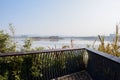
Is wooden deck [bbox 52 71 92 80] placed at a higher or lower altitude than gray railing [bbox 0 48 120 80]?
lower

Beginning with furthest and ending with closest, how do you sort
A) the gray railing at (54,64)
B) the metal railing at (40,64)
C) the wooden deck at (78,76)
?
the wooden deck at (78,76)
the metal railing at (40,64)
the gray railing at (54,64)

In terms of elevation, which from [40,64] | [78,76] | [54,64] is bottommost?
[78,76]

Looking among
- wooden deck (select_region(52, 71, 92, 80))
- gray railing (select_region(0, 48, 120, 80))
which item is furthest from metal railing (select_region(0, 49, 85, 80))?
wooden deck (select_region(52, 71, 92, 80))

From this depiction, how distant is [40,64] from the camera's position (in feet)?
19.2

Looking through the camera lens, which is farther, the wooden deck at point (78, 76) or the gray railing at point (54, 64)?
the wooden deck at point (78, 76)

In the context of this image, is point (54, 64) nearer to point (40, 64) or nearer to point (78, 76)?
point (40, 64)

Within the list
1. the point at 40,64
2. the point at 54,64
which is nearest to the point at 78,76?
the point at 54,64

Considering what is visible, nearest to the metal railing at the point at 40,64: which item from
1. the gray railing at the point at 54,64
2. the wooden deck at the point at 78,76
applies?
the gray railing at the point at 54,64

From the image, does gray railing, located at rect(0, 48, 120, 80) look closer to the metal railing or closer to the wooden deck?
the metal railing

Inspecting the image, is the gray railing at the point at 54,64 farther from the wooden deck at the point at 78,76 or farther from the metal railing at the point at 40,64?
the wooden deck at the point at 78,76

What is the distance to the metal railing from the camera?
16.8 ft

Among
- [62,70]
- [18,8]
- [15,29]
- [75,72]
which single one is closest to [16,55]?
[62,70]

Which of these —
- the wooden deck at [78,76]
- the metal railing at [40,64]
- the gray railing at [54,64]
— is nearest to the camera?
the gray railing at [54,64]

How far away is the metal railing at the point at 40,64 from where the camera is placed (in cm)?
511
